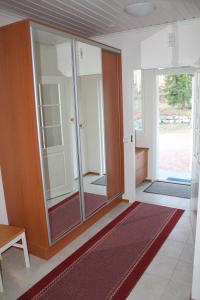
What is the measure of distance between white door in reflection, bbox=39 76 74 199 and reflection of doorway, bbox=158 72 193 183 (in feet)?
8.49

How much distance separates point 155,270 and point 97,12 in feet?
9.40

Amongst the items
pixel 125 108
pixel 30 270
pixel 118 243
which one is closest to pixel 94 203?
pixel 118 243

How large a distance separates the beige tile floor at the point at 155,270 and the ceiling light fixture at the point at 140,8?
2624 mm


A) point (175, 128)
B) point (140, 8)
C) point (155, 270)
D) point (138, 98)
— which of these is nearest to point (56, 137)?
point (140, 8)

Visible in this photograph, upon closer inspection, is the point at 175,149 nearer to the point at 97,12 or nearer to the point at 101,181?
the point at 101,181

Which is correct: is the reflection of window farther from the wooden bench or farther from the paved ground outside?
the wooden bench

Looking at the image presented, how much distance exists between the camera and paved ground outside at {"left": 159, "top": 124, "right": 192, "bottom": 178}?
593 centimetres

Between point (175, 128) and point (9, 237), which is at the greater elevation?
point (175, 128)

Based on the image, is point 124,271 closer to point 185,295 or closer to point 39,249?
point 185,295

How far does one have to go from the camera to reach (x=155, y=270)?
253 cm

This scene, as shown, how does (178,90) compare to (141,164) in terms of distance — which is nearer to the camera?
(141,164)

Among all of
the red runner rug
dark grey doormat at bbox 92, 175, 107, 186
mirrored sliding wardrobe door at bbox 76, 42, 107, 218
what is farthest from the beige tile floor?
dark grey doormat at bbox 92, 175, 107, 186

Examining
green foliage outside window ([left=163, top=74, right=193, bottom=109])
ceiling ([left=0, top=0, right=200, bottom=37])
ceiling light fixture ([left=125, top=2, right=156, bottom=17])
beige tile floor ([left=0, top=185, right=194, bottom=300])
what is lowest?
beige tile floor ([left=0, top=185, right=194, bottom=300])

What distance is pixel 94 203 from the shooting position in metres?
3.57
